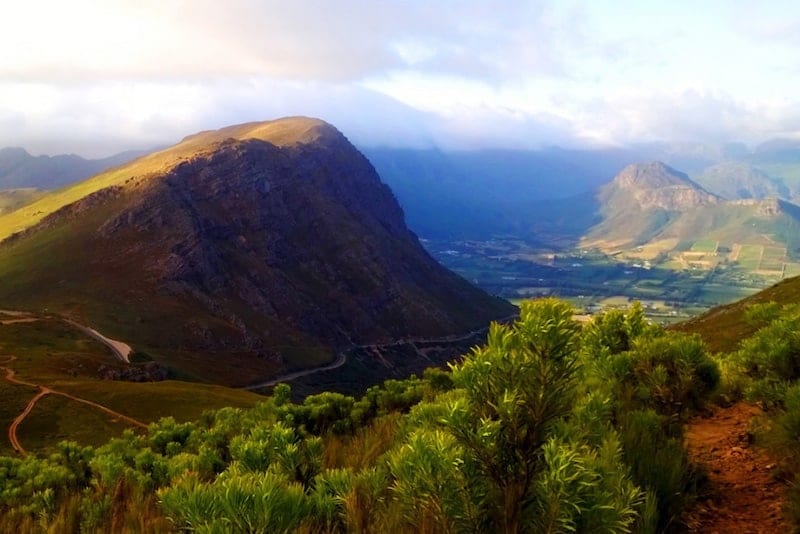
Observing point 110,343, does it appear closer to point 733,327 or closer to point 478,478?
point 733,327

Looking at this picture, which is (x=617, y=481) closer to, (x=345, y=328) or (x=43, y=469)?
(x=43, y=469)

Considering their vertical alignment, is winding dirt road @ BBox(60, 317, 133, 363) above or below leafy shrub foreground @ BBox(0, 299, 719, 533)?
below

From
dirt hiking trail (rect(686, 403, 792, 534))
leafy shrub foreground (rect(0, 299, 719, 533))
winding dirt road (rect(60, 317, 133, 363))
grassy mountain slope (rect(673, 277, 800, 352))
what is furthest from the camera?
winding dirt road (rect(60, 317, 133, 363))

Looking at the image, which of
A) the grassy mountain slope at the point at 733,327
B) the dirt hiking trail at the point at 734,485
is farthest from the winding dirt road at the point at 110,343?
the dirt hiking trail at the point at 734,485

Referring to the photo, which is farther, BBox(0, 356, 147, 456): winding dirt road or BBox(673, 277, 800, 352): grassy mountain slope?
BBox(0, 356, 147, 456): winding dirt road

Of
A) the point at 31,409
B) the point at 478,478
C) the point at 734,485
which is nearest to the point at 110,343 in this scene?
the point at 31,409

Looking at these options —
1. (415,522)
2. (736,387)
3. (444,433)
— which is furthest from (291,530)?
(736,387)

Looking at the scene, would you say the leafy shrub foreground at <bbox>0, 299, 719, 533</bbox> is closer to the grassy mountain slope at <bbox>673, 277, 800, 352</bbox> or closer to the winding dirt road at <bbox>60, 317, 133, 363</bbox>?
the grassy mountain slope at <bbox>673, 277, 800, 352</bbox>

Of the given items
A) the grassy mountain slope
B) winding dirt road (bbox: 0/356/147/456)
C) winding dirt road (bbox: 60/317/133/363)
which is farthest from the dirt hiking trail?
winding dirt road (bbox: 60/317/133/363)
